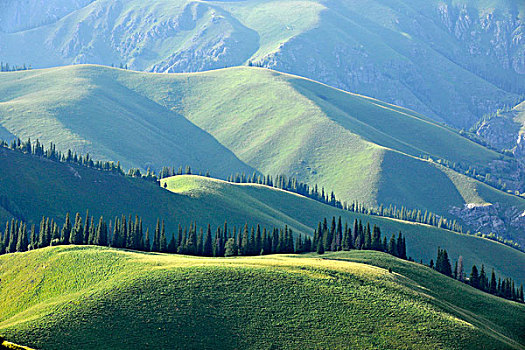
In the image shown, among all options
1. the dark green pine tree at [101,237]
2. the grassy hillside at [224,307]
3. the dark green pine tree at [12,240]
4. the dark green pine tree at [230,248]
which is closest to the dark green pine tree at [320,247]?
the dark green pine tree at [230,248]

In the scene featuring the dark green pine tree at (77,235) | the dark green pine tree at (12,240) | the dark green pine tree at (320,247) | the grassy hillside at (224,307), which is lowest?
the dark green pine tree at (12,240)

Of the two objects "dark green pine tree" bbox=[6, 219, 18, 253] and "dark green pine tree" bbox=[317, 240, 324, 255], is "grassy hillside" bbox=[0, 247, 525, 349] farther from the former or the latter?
"dark green pine tree" bbox=[317, 240, 324, 255]

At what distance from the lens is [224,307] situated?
403ft

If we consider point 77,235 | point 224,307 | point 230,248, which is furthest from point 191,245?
point 224,307

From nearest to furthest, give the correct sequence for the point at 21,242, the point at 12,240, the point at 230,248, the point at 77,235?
1. the point at 77,235
2. the point at 21,242
3. the point at 12,240
4. the point at 230,248

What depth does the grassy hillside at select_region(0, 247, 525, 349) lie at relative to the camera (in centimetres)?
11269

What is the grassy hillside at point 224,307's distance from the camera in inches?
4437

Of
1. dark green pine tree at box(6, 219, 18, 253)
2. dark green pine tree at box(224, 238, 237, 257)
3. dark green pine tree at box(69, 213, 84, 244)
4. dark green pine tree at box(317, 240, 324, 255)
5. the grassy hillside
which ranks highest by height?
the grassy hillside

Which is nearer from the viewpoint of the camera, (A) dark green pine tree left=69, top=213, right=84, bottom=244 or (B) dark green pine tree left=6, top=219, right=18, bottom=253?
(A) dark green pine tree left=69, top=213, right=84, bottom=244

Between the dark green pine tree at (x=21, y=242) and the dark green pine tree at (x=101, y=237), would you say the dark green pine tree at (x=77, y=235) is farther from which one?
the dark green pine tree at (x=21, y=242)

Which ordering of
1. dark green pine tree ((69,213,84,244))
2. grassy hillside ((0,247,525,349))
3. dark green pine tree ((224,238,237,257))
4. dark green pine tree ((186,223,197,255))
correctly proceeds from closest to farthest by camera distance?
grassy hillside ((0,247,525,349)), dark green pine tree ((69,213,84,244)), dark green pine tree ((186,223,197,255)), dark green pine tree ((224,238,237,257))

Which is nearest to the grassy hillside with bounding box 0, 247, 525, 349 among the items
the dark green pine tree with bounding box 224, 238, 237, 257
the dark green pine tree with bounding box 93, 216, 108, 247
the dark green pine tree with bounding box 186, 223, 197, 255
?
the dark green pine tree with bounding box 93, 216, 108, 247

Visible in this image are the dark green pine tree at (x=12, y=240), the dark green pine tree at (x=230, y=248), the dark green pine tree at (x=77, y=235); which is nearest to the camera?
the dark green pine tree at (x=77, y=235)

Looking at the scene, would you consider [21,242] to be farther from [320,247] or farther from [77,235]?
[320,247]
